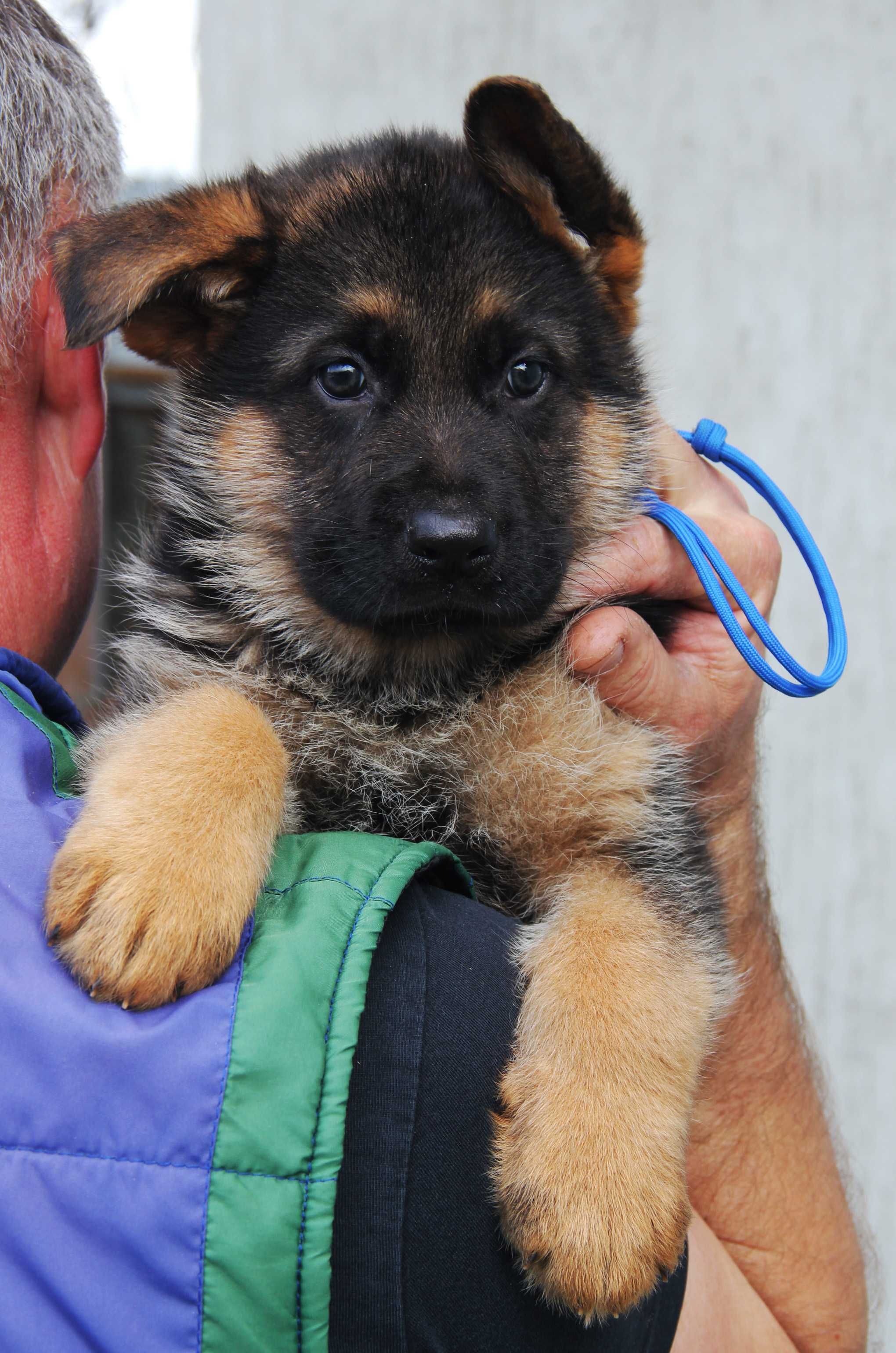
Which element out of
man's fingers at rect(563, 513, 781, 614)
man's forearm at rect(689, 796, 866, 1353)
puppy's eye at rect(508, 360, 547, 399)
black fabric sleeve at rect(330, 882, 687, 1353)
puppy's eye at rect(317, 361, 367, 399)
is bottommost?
man's forearm at rect(689, 796, 866, 1353)

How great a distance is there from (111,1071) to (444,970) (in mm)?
418

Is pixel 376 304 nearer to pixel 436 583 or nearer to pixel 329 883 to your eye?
pixel 436 583

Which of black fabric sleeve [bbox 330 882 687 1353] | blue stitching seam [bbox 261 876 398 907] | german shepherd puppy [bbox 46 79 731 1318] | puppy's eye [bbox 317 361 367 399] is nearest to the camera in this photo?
black fabric sleeve [bbox 330 882 687 1353]

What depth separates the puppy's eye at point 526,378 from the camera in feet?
7.03

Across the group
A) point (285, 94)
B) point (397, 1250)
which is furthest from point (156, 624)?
point (285, 94)

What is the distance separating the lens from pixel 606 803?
1894 mm

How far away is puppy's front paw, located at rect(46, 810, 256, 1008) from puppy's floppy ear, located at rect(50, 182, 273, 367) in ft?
2.62

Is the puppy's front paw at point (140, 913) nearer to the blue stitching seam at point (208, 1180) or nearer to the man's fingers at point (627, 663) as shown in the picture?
the blue stitching seam at point (208, 1180)

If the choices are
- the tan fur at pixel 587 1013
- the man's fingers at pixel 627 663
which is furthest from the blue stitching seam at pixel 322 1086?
the man's fingers at pixel 627 663

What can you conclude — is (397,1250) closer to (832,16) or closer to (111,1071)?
(111,1071)

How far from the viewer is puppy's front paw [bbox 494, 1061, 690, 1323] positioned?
1.35 metres

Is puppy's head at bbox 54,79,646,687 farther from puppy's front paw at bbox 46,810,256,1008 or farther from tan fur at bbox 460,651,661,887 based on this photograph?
puppy's front paw at bbox 46,810,256,1008

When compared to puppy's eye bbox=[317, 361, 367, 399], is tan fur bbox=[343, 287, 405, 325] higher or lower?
higher

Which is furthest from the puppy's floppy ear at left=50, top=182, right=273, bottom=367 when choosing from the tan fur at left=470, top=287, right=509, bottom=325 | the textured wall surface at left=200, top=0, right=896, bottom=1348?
the textured wall surface at left=200, top=0, right=896, bottom=1348
